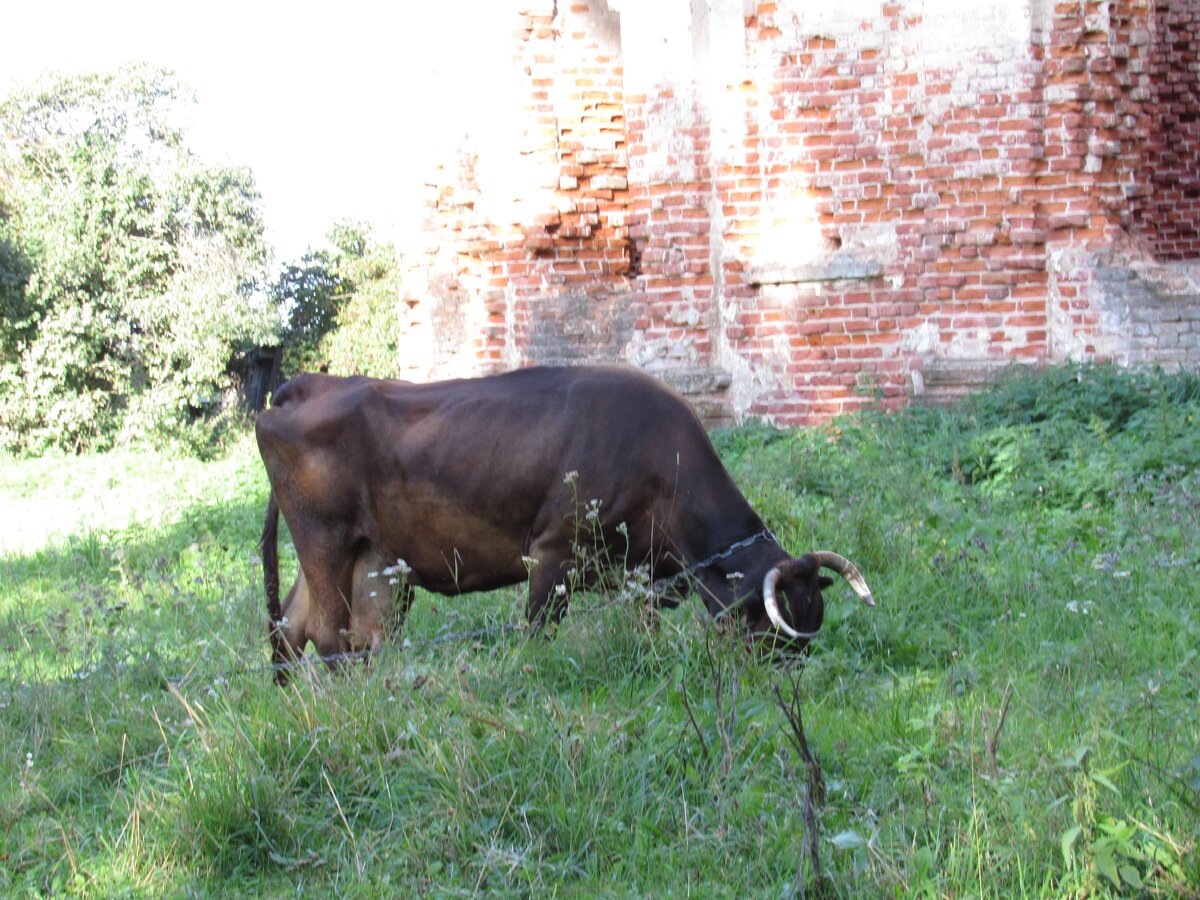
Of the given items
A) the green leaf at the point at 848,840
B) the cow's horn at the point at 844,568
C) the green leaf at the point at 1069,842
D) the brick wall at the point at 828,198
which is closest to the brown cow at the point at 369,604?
the cow's horn at the point at 844,568

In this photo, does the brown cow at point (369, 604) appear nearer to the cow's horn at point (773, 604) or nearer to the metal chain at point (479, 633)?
the metal chain at point (479, 633)

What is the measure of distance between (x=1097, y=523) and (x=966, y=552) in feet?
4.16

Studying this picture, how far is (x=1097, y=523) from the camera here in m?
7.72

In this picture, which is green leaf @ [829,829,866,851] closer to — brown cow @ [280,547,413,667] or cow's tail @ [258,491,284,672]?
brown cow @ [280,547,413,667]

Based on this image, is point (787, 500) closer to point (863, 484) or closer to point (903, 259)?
point (863, 484)

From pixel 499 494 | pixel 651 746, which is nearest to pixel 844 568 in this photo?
pixel 499 494

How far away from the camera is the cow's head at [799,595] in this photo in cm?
539

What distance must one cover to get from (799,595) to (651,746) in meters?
1.48

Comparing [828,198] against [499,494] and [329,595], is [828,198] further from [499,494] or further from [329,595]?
[329,595]

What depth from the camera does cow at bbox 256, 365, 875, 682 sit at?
5.79 metres

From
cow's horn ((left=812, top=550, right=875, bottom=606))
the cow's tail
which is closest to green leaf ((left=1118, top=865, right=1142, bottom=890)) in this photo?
cow's horn ((left=812, top=550, right=875, bottom=606))

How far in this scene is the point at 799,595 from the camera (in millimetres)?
5500

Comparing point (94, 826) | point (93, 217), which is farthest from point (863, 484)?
point (93, 217)

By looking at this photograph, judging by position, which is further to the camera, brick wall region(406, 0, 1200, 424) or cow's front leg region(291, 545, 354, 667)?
brick wall region(406, 0, 1200, 424)
